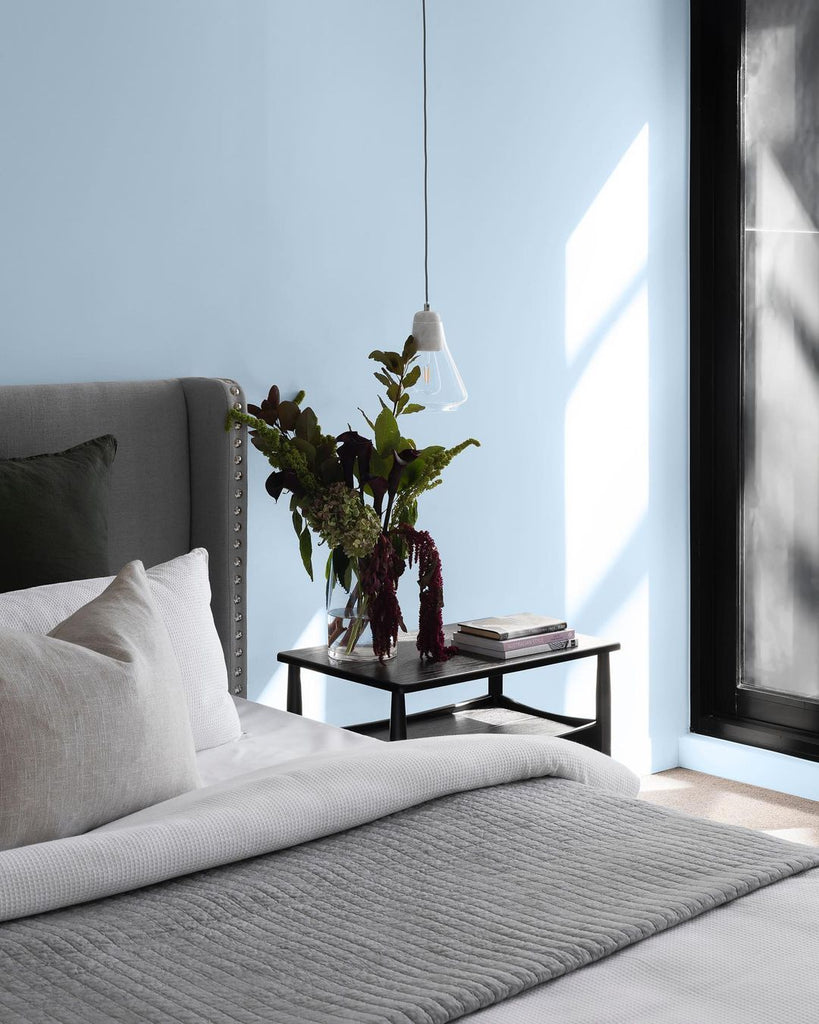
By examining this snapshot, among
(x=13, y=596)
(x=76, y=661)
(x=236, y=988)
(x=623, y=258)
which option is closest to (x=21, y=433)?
(x=13, y=596)

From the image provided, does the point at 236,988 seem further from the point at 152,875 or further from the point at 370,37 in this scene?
the point at 370,37

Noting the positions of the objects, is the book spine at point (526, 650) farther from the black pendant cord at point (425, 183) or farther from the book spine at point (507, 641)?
the black pendant cord at point (425, 183)

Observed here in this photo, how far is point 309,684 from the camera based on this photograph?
2.89 m

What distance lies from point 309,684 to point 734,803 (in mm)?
1333

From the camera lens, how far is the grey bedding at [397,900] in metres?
1.09

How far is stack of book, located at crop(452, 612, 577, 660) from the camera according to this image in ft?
8.59

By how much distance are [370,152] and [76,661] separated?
1736 mm

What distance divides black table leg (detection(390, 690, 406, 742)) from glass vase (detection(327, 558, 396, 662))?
177mm

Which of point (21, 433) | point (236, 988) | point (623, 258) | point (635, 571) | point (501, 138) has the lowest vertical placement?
point (236, 988)

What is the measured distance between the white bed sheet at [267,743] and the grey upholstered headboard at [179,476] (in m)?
0.33

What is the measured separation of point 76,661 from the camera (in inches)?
61.1

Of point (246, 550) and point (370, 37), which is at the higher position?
point (370, 37)

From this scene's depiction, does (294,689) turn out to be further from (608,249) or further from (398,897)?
(608,249)

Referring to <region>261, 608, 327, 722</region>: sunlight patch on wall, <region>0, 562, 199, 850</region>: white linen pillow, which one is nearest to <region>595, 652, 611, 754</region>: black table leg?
<region>261, 608, 327, 722</region>: sunlight patch on wall
